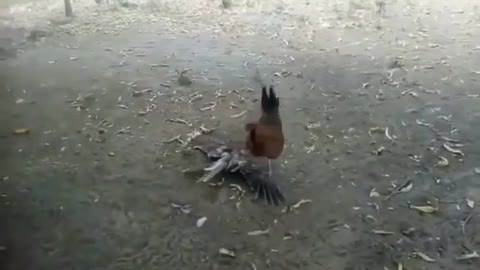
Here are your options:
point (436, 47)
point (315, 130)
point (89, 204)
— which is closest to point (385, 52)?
point (436, 47)

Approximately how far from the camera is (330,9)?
1.93 m

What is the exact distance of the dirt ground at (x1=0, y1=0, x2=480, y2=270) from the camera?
0.97 m

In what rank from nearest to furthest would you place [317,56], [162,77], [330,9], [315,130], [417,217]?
[417,217], [315,130], [162,77], [317,56], [330,9]

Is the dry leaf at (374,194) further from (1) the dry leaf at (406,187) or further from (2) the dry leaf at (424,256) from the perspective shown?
Result: (2) the dry leaf at (424,256)

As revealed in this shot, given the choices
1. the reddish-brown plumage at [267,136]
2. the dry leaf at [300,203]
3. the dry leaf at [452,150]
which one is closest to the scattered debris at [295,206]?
the dry leaf at [300,203]

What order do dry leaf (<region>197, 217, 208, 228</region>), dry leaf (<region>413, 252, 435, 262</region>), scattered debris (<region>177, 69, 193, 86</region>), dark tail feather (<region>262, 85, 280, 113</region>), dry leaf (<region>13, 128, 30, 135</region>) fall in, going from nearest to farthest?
dry leaf (<region>413, 252, 435, 262</region>)
dry leaf (<region>197, 217, 208, 228</region>)
dark tail feather (<region>262, 85, 280, 113</region>)
dry leaf (<region>13, 128, 30, 135</region>)
scattered debris (<region>177, 69, 193, 86</region>)

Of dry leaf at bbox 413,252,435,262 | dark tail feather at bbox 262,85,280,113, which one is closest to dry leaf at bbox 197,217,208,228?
dark tail feather at bbox 262,85,280,113

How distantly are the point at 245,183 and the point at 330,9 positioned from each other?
3.29ft

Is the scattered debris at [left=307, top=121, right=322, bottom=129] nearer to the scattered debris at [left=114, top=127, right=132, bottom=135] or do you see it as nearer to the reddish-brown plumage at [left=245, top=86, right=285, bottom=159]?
the reddish-brown plumage at [left=245, top=86, right=285, bottom=159]

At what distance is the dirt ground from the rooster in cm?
4

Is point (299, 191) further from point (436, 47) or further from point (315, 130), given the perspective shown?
point (436, 47)

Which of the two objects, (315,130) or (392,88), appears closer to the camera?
(315,130)

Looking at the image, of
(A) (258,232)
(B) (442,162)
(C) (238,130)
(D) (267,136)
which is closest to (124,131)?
(C) (238,130)

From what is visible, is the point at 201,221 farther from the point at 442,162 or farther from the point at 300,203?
the point at 442,162
